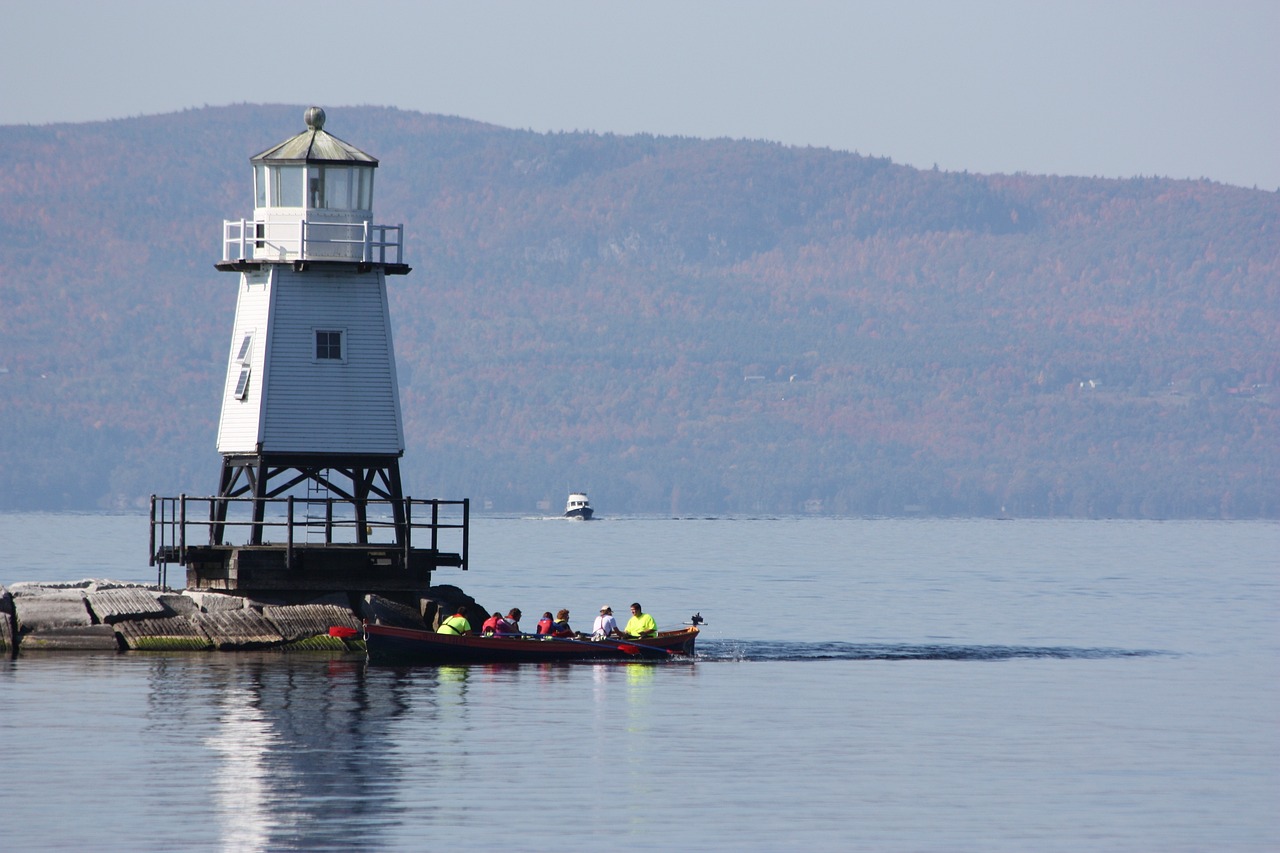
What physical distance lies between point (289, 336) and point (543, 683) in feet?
36.1

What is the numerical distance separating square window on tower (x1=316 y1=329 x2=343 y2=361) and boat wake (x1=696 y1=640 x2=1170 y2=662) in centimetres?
1167

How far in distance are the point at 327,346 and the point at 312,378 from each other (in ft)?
2.79

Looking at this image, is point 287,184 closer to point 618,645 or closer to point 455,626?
point 455,626

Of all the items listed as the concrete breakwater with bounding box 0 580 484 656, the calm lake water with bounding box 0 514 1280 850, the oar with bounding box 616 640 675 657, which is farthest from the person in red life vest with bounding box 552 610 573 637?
the concrete breakwater with bounding box 0 580 484 656

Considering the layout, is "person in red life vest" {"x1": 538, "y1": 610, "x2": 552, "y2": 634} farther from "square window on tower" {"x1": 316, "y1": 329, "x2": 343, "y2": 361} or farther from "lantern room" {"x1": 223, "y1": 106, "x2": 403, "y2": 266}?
"lantern room" {"x1": 223, "y1": 106, "x2": 403, "y2": 266}

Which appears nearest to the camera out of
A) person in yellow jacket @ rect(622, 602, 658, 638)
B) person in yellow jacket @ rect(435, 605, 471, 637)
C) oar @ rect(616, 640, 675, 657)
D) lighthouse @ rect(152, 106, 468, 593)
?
person in yellow jacket @ rect(435, 605, 471, 637)

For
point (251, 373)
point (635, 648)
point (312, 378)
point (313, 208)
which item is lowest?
point (635, 648)

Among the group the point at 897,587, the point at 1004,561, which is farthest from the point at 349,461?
the point at 1004,561

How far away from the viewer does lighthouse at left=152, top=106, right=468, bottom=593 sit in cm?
5422

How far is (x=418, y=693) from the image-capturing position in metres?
46.6

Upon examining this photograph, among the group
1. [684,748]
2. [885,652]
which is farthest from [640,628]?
[684,748]

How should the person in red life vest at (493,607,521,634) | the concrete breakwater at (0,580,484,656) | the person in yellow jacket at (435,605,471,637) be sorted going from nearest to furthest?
the person in yellow jacket at (435,605,471,637) → the concrete breakwater at (0,580,484,656) → the person in red life vest at (493,607,521,634)

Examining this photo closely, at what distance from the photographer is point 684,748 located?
39031 millimetres

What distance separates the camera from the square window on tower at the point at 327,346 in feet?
180
